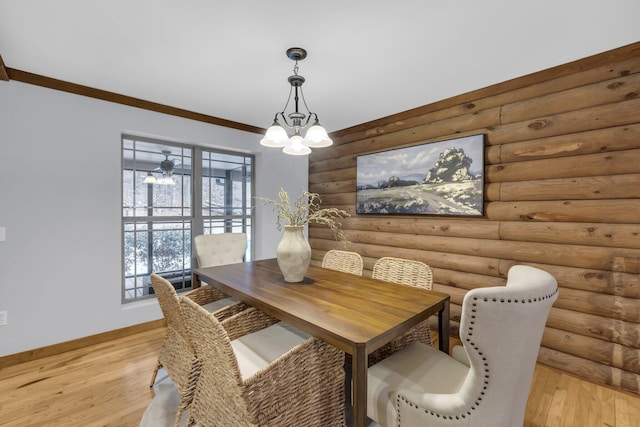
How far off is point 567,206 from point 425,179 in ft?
3.93

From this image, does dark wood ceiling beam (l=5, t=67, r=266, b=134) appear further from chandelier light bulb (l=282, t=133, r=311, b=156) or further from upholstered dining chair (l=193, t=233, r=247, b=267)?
chandelier light bulb (l=282, t=133, r=311, b=156)

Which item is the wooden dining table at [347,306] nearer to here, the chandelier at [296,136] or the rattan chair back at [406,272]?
the rattan chair back at [406,272]

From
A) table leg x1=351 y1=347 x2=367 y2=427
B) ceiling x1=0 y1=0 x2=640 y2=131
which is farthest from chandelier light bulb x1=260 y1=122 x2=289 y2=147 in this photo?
table leg x1=351 y1=347 x2=367 y2=427

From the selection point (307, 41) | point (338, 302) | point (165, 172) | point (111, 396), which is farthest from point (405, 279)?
point (165, 172)

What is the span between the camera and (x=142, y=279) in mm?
3320

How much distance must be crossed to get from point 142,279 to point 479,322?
3494mm

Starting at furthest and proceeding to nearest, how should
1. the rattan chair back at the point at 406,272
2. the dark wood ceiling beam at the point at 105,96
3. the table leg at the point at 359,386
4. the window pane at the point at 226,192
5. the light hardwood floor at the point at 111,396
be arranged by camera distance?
the window pane at the point at 226,192, the dark wood ceiling beam at the point at 105,96, the rattan chair back at the point at 406,272, the light hardwood floor at the point at 111,396, the table leg at the point at 359,386

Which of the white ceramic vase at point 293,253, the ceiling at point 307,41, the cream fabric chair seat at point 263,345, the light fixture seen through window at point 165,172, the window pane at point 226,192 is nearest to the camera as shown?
the cream fabric chair seat at point 263,345

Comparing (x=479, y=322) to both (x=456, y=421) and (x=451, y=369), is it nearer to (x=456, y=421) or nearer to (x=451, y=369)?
(x=456, y=421)

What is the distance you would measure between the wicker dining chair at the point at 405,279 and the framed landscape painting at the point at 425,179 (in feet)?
3.13

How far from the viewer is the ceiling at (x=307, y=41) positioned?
166cm

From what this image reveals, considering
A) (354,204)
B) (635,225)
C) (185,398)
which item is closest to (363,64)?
(354,204)

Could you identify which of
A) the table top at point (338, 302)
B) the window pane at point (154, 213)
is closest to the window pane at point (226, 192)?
the window pane at point (154, 213)

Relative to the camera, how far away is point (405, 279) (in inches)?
87.9
